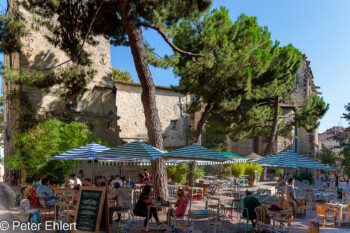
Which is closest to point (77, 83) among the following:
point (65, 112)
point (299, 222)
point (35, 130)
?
point (35, 130)

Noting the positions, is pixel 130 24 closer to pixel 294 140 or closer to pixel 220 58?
pixel 220 58

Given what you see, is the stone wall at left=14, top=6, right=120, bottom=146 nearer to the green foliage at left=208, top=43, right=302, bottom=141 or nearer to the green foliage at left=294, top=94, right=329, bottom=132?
the green foliage at left=208, top=43, right=302, bottom=141

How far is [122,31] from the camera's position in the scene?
12805 millimetres

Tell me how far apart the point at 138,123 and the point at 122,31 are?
479 inches

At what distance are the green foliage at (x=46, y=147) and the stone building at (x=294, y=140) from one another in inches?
797

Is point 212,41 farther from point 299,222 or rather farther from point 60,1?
point 299,222

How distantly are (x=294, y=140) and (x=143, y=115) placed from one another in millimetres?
19147

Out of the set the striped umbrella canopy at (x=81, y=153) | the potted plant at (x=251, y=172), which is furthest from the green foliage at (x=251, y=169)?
the striped umbrella canopy at (x=81, y=153)

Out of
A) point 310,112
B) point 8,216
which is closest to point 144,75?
point 8,216

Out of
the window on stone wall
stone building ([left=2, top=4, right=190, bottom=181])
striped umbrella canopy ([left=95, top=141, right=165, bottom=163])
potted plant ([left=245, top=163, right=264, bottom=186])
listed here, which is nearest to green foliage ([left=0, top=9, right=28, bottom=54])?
stone building ([left=2, top=4, right=190, bottom=181])

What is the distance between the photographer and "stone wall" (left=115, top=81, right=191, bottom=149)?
23.3 metres

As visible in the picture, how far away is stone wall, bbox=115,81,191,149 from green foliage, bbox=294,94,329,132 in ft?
32.8

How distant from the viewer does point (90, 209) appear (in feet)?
19.5

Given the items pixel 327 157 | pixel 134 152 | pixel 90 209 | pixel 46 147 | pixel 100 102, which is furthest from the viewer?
pixel 327 157
